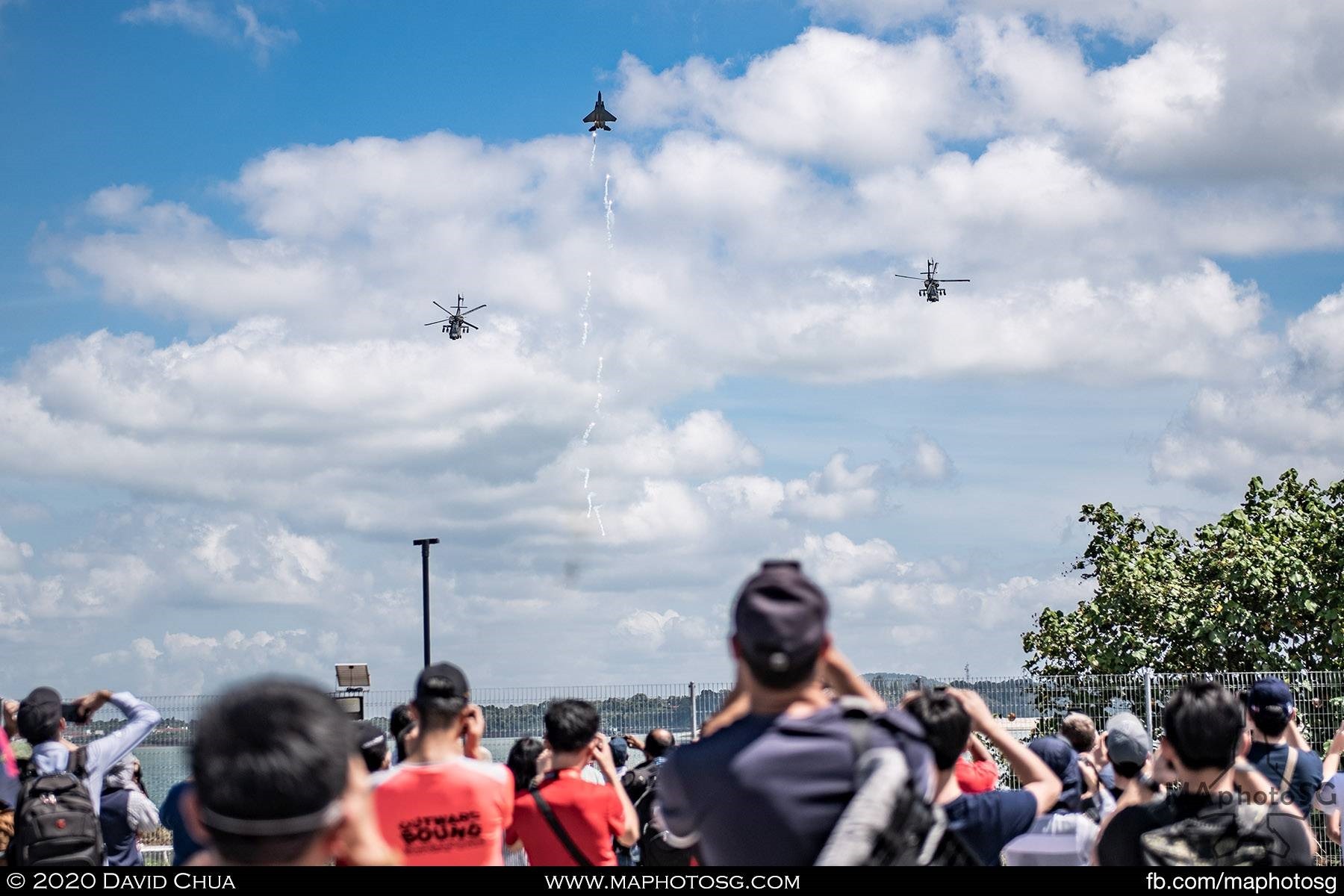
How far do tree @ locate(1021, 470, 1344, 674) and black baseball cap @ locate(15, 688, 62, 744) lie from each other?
829 inches

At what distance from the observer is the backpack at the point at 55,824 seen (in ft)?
23.9

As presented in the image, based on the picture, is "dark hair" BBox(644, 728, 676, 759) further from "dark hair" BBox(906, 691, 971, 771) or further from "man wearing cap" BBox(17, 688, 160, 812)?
"dark hair" BBox(906, 691, 971, 771)

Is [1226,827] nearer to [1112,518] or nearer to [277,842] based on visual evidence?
[277,842]

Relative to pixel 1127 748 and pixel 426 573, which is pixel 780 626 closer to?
pixel 1127 748

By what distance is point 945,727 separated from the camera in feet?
16.2

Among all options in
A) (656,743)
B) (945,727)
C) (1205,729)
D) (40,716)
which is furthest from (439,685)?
(656,743)

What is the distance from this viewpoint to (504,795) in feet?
18.4

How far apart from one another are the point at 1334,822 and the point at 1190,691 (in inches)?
121

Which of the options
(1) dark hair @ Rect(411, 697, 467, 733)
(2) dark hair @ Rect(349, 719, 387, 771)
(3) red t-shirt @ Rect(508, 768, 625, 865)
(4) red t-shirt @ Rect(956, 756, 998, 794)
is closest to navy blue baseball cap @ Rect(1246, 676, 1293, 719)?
(4) red t-shirt @ Rect(956, 756, 998, 794)

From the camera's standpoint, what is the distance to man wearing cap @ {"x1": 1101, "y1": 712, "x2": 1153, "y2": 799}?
6293 mm

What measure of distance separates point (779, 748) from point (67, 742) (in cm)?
558

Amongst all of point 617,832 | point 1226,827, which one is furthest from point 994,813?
point 617,832

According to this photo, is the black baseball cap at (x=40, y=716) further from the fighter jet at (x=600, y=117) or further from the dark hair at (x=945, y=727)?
the fighter jet at (x=600, y=117)
